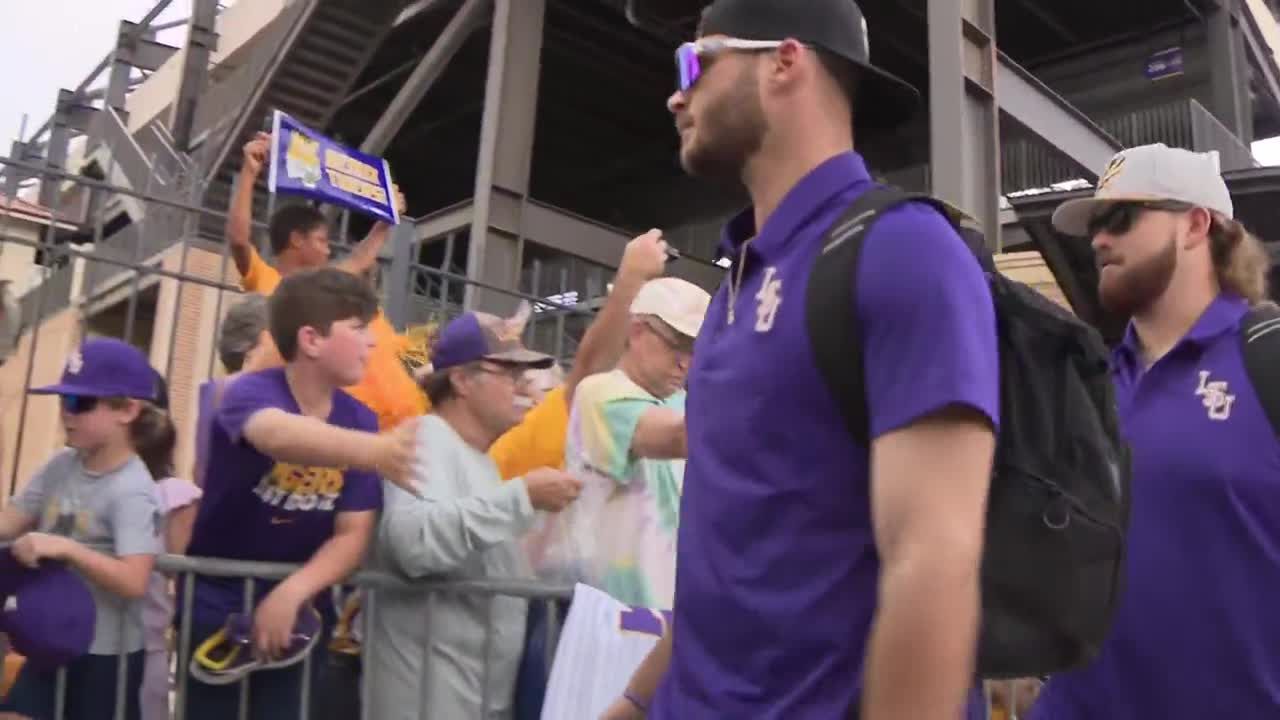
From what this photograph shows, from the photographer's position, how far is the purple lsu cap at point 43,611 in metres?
3.05

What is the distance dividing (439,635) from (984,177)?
730cm

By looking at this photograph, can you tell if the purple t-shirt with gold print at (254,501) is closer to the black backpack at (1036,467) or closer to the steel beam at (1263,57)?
the black backpack at (1036,467)

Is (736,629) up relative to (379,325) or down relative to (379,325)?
down

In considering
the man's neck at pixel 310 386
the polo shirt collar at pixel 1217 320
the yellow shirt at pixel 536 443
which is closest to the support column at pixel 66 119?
the yellow shirt at pixel 536 443

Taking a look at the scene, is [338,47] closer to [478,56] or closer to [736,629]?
[478,56]

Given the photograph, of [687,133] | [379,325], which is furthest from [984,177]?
[687,133]

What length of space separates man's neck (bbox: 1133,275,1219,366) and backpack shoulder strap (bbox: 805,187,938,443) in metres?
1.75

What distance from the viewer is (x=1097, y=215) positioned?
3176mm

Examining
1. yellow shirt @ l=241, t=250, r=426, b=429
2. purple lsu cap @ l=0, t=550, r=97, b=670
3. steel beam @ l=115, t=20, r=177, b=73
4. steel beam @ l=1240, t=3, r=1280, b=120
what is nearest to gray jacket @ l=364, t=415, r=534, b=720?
purple lsu cap @ l=0, t=550, r=97, b=670

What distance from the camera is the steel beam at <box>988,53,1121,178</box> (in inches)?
432

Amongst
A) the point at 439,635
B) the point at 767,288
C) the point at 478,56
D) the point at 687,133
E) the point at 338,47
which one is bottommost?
the point at 439,635

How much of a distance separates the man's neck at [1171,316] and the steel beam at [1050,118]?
26.4ft

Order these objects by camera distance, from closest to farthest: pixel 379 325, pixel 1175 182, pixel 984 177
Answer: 1. pixel 1175 182
2. pixel 379 325
3. pixel 984 177

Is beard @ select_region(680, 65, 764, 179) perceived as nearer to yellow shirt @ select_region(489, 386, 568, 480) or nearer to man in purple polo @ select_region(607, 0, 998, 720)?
man in purple polo @ select_region(607, 0, 998, 720)
